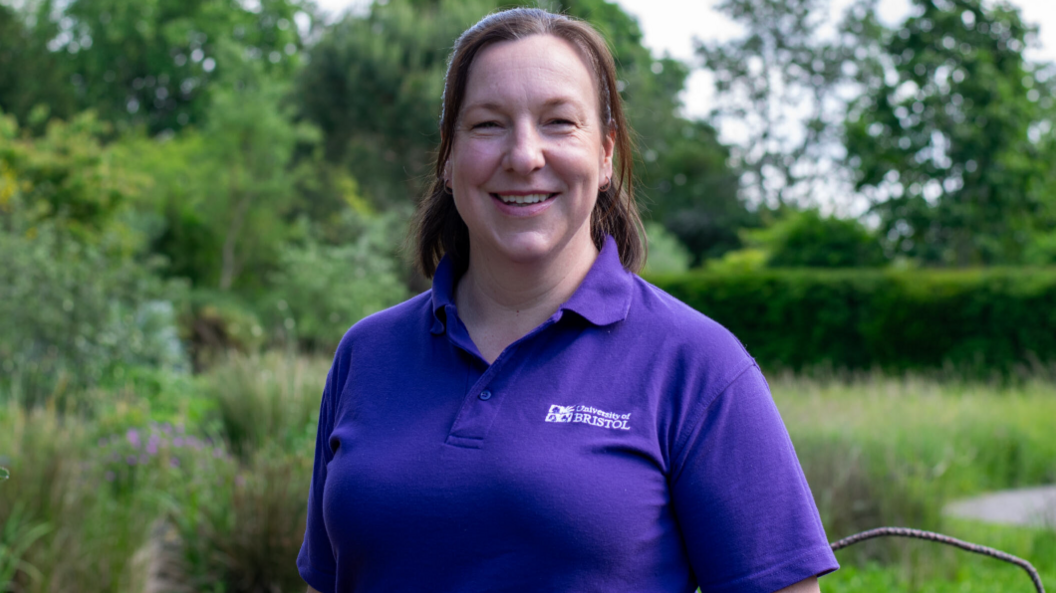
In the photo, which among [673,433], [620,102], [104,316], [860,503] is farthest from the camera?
[104,316]

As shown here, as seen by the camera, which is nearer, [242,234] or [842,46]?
[242,234]

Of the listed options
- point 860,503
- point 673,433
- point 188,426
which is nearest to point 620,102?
point 673,433

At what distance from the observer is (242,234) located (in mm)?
21828

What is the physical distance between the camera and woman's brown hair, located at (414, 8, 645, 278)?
1736mm

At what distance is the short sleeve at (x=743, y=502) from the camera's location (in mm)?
1446

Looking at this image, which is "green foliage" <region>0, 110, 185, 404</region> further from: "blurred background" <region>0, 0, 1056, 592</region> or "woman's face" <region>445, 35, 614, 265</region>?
"woman's face" <region>445, 35, 614, 265</region>

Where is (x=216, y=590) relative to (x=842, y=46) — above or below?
below

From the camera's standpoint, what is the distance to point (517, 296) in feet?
5.87

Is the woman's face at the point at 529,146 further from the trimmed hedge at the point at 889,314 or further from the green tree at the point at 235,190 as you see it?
the green tree at the point at 235,190

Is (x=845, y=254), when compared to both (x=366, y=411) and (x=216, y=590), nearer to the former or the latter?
(x=216, y=590)

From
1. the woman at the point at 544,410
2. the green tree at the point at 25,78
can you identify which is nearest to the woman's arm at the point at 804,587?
the woman at the point at 544,410

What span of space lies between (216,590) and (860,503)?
3.59 metres

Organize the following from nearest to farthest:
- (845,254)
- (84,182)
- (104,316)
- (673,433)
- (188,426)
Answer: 1. (673,433)
2. (188,426)
3. (104,316)
4. (84,182)
5. (845,254)

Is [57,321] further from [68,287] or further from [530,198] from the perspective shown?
[530,198]
